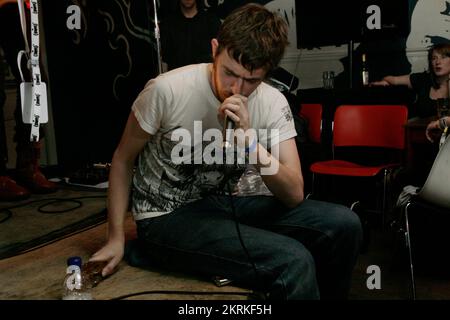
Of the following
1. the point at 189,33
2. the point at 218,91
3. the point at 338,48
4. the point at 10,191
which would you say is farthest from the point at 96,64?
the point at 218,91

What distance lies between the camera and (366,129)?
292 cm

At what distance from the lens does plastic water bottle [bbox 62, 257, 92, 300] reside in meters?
1.25

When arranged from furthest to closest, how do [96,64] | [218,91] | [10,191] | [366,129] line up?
[96,64] → [366,129] → [10,191] → [218,91]

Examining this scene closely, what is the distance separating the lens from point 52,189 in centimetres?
302

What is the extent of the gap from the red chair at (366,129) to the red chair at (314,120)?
5.8 inches

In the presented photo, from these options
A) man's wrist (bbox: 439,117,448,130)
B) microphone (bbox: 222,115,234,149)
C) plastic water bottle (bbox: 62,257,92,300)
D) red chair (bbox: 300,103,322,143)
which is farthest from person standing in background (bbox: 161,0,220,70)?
plastic water bottle (bbox: 62,257,92,300)

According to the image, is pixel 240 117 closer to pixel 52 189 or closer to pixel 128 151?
pixel 128 151

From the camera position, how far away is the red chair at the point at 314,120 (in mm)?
3117

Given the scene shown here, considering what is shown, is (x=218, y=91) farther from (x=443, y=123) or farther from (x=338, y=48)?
(x=338, y=48)

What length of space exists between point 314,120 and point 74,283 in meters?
2.23

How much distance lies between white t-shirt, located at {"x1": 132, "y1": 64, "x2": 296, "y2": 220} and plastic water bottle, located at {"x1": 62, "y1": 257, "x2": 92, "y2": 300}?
246 millimetres

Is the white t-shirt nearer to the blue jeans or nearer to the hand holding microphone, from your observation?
the blue jeans

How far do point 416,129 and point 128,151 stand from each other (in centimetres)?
185

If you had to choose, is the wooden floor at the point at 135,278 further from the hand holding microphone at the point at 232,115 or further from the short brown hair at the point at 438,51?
the short brown hair at the point at 438,51
